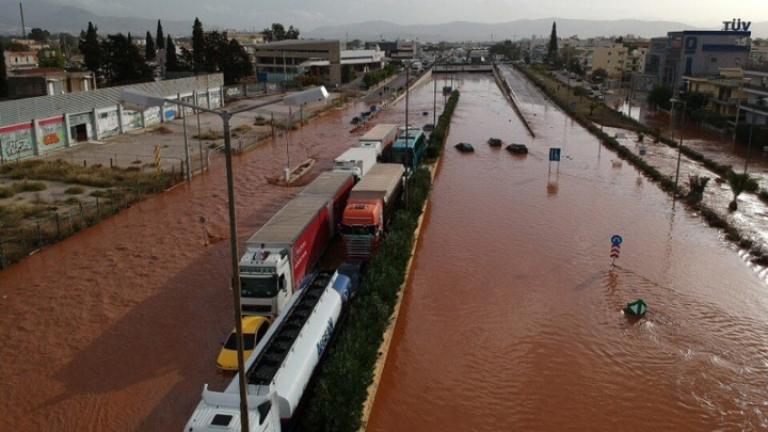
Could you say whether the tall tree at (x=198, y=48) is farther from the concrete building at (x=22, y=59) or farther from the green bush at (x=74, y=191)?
the green bush at (x=74, y=191)

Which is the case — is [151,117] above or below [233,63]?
below

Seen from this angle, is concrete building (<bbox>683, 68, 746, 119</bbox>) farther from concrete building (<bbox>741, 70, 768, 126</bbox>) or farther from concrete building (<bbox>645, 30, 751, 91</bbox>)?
concrete building (<bbox>645, 30, 751, 91</bbox>)

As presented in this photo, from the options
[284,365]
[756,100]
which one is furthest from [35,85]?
[756,100]

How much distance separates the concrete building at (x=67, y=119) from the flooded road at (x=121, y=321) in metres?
6.67

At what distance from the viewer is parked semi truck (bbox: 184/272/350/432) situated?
28.2ft

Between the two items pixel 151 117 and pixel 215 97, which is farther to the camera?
pixel 215 97

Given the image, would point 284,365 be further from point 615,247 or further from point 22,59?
point 22,59

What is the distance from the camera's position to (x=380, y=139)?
95.3 ft

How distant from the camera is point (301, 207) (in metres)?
17.4

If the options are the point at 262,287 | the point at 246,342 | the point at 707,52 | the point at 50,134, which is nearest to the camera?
the point at 246,342

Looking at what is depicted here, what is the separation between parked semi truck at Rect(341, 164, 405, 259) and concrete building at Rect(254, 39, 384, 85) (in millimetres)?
64510

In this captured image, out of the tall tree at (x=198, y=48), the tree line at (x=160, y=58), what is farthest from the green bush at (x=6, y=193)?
the tall tree at (x=198, y=48)

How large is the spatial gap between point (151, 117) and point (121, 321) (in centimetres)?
3109

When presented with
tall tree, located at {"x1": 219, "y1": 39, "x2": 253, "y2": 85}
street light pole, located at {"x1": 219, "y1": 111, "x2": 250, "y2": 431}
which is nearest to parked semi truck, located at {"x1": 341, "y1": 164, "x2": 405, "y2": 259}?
street light pole, located at {"x1": 219, "y1": 111, "x2": 250, "y2": 431}
